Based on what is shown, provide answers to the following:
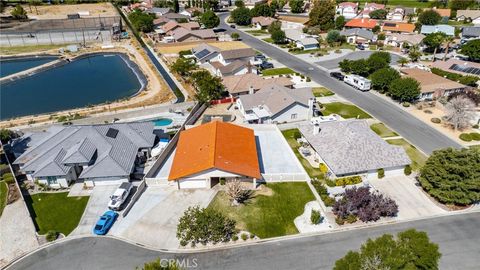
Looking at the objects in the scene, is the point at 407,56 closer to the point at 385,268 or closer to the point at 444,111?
the point at 444,111

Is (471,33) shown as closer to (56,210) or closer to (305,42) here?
(305,42)

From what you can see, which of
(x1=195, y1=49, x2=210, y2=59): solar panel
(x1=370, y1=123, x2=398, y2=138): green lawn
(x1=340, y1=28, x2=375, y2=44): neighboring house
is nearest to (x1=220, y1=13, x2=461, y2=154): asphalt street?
(x1=370, y1=123, x2=398, y2=138): green lawn

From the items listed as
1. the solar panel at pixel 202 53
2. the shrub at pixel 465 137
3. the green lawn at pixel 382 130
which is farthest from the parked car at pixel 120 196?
the solar panel at pixel 202 53

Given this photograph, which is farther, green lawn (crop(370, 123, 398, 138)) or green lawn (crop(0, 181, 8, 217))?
green lawn (crop(370, 123, 398, 138))

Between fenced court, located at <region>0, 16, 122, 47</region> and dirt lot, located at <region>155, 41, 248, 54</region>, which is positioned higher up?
fenced court, located at <region>0, 16, 122, 47</region>

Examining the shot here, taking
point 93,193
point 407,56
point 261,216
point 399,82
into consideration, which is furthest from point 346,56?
point 93,193

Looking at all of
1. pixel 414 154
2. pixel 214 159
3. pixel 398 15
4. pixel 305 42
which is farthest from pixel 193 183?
pixel 398 15

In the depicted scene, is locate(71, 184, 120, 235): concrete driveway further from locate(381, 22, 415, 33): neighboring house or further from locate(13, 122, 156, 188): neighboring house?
locate(381, 22, 415, 33): neighboring house
